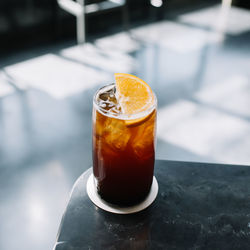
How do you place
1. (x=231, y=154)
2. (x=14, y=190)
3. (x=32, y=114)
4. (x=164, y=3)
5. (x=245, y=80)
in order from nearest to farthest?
(x=14, y=190)
(x=231, y=154)
(x=32, y=114)
(x=245, y=80)
(x=164, y=3)

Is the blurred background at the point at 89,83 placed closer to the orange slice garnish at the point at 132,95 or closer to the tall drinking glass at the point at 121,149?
the tall drinking glass at the point at 121,149

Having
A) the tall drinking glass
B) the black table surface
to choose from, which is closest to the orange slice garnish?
the tall drinking glass

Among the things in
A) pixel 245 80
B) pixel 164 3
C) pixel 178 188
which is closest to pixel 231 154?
pixel 245 80

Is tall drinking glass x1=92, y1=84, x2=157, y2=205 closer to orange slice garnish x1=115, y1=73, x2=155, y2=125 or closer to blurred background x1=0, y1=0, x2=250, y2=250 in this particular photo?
orange slice garnish x1=115, y1=73, x2=155, y2=125

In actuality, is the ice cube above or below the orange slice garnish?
below

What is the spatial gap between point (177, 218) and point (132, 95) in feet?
1.01

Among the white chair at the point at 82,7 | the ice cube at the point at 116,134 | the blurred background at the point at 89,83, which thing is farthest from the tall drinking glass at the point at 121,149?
the white chair at the point at 82,7

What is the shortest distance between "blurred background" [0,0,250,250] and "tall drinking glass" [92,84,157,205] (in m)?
1.09

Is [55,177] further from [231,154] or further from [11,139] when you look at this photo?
[231,154]

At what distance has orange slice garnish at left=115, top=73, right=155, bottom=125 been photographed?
0.82m

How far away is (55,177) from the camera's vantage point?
2211mm

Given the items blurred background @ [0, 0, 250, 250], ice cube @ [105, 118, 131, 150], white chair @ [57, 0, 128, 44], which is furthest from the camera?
white chair @ [57, 0, 128, 44]

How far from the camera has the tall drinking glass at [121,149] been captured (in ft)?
Result: 2.67

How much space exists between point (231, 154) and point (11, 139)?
4.79 feet
